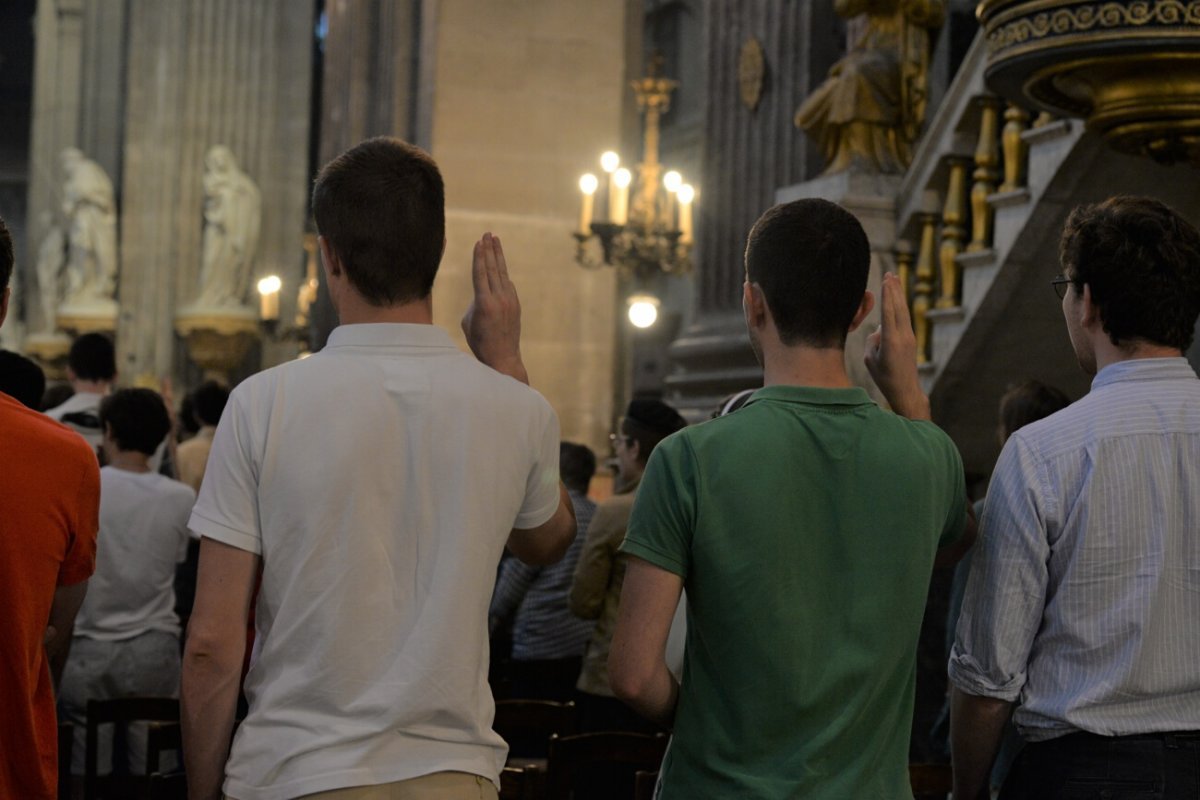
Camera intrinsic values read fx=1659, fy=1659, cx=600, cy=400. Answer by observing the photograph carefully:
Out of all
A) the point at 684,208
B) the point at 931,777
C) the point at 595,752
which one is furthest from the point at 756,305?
the point at 684,208

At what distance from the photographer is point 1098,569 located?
2.62 metres

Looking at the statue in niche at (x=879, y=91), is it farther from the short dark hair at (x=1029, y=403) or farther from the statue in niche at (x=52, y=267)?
the statue in niche at (x=52, y=267)

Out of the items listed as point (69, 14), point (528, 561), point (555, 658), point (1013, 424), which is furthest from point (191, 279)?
point (528, 561)

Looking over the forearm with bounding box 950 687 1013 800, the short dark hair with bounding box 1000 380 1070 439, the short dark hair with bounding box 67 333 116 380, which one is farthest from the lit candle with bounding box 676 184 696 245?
the forearm with bounding box 950 687 1013 800

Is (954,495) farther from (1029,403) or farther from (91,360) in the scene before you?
(91,360)

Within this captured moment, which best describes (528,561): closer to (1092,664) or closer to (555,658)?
(1092,664)

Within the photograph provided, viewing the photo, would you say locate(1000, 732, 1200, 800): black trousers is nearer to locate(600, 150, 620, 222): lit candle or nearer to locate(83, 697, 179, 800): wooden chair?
locate(83, 697, 179, 800): wooden chair

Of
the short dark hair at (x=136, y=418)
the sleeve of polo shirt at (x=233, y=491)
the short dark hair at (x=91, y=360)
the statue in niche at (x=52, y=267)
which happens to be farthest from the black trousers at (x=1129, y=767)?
the statue in niche at (x=52, y=267)

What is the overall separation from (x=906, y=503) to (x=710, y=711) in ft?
1.39

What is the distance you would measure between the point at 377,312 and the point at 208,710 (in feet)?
2.13

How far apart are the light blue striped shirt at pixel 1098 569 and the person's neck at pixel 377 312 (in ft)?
3.21

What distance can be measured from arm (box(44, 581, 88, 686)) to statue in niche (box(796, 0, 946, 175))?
5.09 metres

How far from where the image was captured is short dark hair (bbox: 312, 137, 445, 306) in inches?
98.7

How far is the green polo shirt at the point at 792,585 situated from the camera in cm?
240
